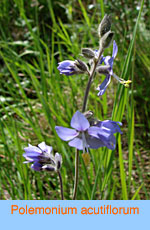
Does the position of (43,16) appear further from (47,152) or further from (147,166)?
(47,152)

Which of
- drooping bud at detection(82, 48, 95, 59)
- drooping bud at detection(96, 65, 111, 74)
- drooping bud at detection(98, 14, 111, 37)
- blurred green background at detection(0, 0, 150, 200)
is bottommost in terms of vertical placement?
blurred green background at detection(0, 0, 150, 200)

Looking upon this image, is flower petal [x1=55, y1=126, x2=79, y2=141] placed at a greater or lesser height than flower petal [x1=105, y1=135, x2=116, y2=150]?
greater

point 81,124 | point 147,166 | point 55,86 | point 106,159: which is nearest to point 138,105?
point 147,166

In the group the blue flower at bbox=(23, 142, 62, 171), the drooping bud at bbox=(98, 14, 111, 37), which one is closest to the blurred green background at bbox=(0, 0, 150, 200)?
the blue flower at bbox=(23, 142, 62, 171)

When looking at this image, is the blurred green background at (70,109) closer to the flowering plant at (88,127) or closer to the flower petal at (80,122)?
the flowering plant at (88,127)

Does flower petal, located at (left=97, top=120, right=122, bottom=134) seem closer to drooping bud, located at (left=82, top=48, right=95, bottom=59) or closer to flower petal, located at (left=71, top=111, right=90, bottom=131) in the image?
flower petal, located at (left=71, top=111, right=90, bottom=131)

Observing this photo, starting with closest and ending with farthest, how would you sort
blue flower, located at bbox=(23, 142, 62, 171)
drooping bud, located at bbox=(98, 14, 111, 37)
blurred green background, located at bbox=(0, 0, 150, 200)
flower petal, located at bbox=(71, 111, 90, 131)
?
1. flower petal, located at bbox=(71, 111, 90, 131)
2. drooping bud, located at bbox=(98, 14, 111, 37)
3. blue flower, located at bbox=(23, 142, 62, 171)
4. blurred green background, located at bbox=(0, 0, 150, 200)
